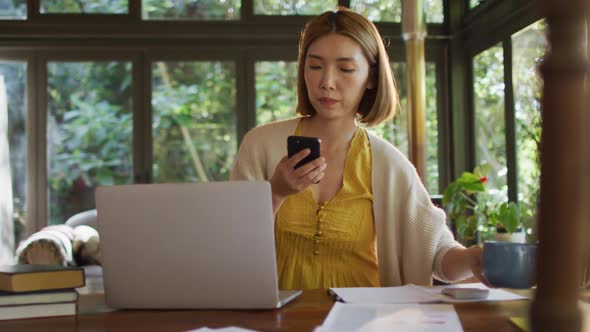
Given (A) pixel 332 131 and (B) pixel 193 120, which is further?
(B) pixel 193 120

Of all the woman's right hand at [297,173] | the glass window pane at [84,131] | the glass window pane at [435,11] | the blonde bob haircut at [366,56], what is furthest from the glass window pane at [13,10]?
the woman's right hand at [297,173]

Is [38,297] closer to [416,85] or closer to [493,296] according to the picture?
[493,296]

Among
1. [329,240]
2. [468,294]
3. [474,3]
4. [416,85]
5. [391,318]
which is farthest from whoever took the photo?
[474,3]

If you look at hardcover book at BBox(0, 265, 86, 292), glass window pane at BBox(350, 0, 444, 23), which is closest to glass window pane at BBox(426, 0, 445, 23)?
glass window pane at BBox(350, 0, 444, 23)

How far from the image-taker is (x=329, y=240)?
1.95m

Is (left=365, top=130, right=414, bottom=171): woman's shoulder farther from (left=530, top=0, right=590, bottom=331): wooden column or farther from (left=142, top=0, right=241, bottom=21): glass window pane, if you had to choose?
(left=142, top=0, right=241, bottom=21): glass window pane

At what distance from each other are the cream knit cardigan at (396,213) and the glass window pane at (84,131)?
177 inches

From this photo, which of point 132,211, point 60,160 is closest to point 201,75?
point 60,160

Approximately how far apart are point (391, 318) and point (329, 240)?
0.74m

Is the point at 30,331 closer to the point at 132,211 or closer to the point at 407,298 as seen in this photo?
the point at 132,211

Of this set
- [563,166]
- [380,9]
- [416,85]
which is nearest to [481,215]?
[416,85]

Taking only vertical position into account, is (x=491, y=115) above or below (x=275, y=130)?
above

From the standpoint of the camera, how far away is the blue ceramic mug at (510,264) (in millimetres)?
1311

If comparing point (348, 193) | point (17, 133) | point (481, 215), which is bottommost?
point (481, 215)
